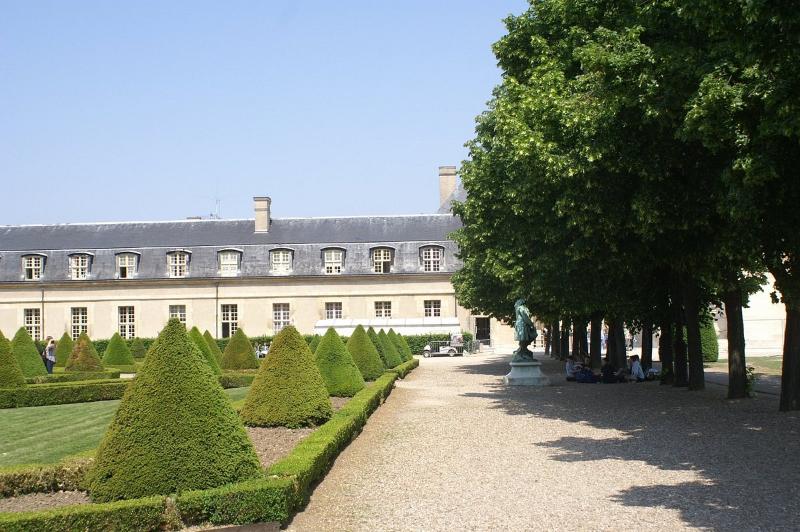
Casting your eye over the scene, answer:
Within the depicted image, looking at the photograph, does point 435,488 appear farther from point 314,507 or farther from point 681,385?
point 681,385

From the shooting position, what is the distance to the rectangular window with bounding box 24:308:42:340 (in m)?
54.0

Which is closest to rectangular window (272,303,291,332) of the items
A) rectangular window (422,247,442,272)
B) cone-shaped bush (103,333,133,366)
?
rectangular window (422,247,442,272)

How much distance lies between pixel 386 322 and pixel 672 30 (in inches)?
1560

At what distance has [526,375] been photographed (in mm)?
23734

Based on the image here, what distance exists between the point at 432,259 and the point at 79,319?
22.4m

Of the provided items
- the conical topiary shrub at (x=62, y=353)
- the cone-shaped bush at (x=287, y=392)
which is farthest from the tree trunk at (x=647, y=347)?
the conical topiary shrub at (x=62, y=353)

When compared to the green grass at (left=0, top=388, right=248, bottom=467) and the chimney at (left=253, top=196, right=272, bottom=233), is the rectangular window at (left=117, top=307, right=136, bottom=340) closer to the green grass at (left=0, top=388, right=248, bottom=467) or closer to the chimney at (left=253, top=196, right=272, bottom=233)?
the chimney at (left=253, top=196, right=272, bottom=233)

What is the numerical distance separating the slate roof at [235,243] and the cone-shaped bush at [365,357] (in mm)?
27593

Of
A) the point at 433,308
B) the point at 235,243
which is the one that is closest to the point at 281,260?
the point at 235,243

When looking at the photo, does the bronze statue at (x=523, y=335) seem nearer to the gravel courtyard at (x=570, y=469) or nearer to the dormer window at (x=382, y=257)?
the gravel courtyard at (x=570, y=469)

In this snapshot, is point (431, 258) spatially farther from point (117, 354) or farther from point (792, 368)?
point (792, 368)

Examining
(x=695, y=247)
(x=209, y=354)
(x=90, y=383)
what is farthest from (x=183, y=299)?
(x=695, y=247)

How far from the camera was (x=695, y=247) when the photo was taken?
14297 millimetres

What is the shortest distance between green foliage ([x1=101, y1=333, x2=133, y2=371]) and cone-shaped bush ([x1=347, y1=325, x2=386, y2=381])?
45.1 ft
